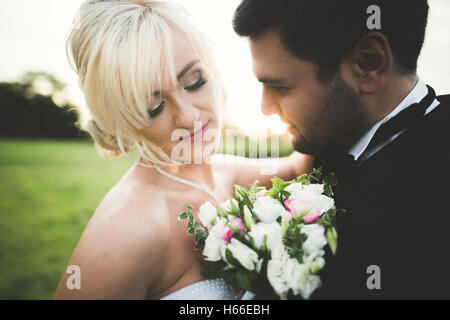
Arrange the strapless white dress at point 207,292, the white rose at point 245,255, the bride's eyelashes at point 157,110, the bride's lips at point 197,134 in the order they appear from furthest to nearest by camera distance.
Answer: the bride's lips at point 197,134
the bride's eyelashes at point 157,110
the strapless white dress at point 207,292
the white rose at point 245,255

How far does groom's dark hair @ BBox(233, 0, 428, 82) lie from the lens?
77.9 inches

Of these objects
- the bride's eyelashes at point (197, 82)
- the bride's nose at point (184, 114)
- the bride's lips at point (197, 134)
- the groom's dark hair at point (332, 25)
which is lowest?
the bride's lips at point (197, 134)

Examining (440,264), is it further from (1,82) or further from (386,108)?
(1,82)

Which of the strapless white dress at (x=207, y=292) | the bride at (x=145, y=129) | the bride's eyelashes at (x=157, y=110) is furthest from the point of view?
the bride's eyelashes at (x=157, y=110)

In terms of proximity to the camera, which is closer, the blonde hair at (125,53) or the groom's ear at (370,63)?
the groom's ear at (370,63)

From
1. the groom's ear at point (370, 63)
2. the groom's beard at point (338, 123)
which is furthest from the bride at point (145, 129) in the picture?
the groom's ear at point (370, 63)

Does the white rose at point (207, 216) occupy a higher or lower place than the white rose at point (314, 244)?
higher

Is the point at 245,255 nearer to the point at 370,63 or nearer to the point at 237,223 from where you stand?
the point at 237,223

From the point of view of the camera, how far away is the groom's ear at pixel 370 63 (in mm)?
1959

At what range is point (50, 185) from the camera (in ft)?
49.4

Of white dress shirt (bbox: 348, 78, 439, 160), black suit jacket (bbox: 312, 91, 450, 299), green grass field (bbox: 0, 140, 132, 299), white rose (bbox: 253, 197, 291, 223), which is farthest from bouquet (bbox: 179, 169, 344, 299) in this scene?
green grass field (bbox: 0, 140, 132, 299)

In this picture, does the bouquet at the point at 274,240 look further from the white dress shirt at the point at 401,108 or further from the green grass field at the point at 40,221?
the green grass field at the point at 40,221

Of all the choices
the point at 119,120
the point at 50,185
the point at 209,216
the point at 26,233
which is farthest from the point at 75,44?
the point at 50,185

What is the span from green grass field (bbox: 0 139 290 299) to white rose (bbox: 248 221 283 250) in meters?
1.78
